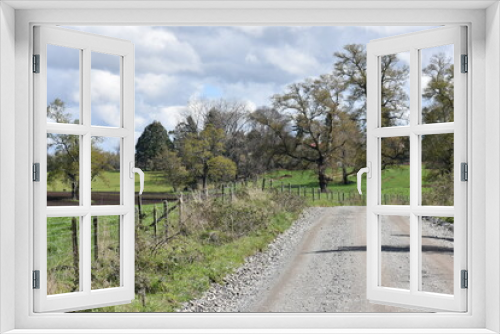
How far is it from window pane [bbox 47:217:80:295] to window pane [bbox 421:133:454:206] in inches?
144

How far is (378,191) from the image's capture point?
2244 millimetres

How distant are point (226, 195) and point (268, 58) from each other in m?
2.02

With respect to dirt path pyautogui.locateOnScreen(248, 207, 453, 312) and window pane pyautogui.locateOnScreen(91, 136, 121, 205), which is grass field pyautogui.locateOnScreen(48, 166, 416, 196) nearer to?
window pane pyautogui.locateOnScreen(91, 136, 121, 205)

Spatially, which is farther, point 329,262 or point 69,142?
point 329,262

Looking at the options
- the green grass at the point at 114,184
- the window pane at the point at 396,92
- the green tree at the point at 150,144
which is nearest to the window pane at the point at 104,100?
the green grass at the point at 114,184

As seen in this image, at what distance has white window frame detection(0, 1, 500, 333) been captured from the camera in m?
1.91

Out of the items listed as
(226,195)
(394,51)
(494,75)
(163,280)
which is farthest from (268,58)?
(494,75)

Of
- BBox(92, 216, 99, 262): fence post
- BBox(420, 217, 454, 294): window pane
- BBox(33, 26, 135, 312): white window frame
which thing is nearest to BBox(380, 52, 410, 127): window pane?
BBox(420, 217, 454, 294): window pane

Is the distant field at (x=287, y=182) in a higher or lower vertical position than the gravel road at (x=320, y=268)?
higher

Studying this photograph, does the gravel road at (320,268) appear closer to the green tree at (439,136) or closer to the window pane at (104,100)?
the green tree at (439,136)

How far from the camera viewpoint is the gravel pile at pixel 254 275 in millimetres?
5367

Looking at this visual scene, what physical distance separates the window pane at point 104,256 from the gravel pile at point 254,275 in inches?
45.2

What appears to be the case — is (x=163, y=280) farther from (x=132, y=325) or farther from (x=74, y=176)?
(x=132, y=325)

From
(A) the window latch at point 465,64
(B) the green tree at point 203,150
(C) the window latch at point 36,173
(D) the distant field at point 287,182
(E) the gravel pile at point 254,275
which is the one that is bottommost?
(E) the gravel pile at point 254,275
